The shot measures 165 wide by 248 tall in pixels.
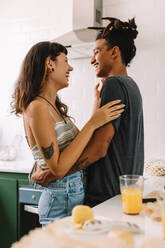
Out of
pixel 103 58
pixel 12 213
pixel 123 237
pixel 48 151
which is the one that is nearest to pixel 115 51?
pixel 103 58

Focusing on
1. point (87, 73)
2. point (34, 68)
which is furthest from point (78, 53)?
point (34, 68)

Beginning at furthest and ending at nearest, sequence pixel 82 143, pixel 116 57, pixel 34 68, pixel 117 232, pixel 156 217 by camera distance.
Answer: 1. pixel 116 57
2. pixel 34 68
3. pixel 82 143
4. pixel 156 217
5. pixel 117 232

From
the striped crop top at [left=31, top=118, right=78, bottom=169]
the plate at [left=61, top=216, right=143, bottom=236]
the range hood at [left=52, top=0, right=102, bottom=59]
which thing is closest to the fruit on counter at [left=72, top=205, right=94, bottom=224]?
the plate at [left=61, top=216, right=143, bottom=236]

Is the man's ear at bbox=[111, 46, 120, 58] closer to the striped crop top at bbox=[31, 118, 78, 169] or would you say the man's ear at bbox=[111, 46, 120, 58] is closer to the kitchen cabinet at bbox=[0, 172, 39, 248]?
the striped crop top at bbox=[31, 118, 78, 169]

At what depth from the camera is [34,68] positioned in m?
1.47

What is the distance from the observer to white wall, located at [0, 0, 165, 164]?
2.65 m

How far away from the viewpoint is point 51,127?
135 cm

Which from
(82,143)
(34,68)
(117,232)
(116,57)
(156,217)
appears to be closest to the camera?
(117,232)

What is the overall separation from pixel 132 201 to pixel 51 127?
490 millimetres

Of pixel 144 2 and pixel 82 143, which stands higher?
pixel 144 2

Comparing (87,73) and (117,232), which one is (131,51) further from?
(87,73)

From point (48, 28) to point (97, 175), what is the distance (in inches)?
89.2

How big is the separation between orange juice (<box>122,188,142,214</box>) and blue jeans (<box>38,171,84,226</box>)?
348 mm

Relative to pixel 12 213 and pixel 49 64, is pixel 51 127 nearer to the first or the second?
pixel 49 64
